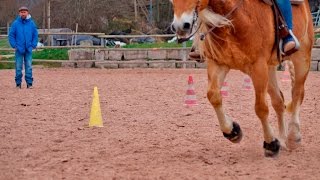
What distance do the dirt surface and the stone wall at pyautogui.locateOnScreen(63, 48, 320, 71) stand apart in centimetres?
1109

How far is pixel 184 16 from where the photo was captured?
5570 mm

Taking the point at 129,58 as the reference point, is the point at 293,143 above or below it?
below

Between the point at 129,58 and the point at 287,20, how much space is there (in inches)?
757

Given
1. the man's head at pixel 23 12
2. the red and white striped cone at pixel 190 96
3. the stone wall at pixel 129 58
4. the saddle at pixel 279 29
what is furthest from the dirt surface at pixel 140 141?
the stone wall at pixel 129 58

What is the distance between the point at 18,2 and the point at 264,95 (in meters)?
38.6

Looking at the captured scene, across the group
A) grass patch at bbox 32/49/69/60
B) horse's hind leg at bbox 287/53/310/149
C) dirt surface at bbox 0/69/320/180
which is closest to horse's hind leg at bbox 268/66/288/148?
horse's hind leg at bbox 287/53/310/149

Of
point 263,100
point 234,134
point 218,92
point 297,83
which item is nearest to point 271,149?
point 234,134

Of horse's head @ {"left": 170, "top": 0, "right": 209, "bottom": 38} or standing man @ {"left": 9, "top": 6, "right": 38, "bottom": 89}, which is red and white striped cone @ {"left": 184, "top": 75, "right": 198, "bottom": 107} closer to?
horse's head @ {"left": 170, "top": 0, "right": 209, "bottom": 38}

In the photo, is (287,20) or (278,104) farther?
(278,104)

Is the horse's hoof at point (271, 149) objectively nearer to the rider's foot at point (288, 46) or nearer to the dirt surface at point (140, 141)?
the dirt surface at point (140, 141)

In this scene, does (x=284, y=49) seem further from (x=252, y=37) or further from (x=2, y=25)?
(x=2, y=25)

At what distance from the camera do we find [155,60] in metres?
25.5

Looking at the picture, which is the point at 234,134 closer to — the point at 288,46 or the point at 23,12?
the point at 288,46

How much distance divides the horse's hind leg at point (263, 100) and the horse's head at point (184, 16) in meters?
1.02
